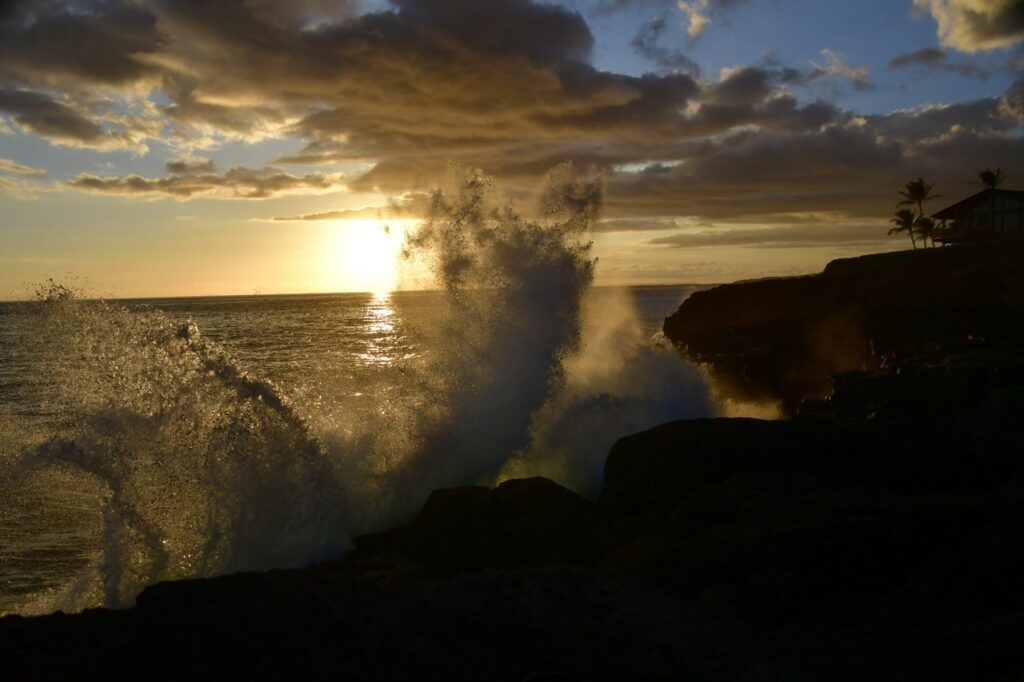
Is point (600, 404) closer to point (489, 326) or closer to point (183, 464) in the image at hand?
point (489, 326)

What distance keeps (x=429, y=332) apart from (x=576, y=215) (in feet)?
14.1

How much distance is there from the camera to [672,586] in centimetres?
534

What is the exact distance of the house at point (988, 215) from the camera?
1633 inches

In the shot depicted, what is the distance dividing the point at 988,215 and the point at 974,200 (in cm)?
123

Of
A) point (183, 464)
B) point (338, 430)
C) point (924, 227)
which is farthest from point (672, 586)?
point (924, 227)

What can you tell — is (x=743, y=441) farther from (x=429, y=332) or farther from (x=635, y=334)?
(x=635, y=334)

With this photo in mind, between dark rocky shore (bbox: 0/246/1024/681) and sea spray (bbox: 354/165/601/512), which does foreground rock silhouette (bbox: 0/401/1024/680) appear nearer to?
dark rocky shore (bbox: 0/246/1024/681)

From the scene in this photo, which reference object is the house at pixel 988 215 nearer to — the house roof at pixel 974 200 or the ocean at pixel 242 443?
the house roof at pixel 974 200

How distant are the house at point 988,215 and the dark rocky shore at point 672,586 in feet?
123

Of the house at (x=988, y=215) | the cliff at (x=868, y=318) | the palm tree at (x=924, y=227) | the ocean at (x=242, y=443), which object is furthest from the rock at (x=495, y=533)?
the palm tree at (x=924, y=227)

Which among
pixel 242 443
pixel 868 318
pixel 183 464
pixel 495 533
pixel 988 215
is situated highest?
pixel 988 215

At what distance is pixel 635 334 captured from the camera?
21.9 metres

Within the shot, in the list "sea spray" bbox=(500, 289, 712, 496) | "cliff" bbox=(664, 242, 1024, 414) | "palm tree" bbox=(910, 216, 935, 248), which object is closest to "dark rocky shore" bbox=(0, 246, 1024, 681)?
"sea spray" bbox=(500, 289, 712, 496)

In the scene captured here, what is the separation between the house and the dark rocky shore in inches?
1473
